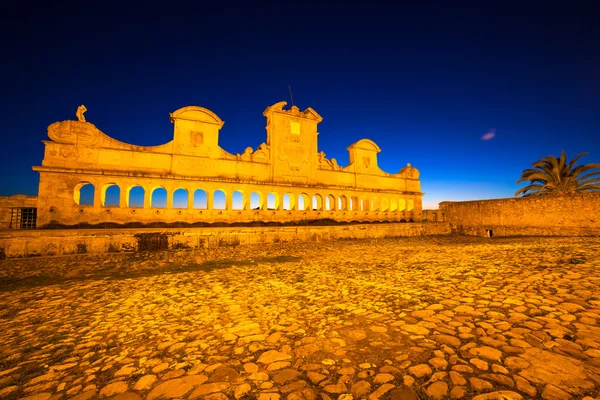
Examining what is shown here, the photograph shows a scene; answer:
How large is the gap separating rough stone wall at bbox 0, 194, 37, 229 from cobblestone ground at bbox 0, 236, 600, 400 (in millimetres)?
16048

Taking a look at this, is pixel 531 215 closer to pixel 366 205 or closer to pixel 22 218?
pixel 366 205

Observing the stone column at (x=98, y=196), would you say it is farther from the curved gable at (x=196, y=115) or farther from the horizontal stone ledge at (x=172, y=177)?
the curved gable at (x=196, y=115)

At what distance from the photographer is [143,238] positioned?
10805 millimetres

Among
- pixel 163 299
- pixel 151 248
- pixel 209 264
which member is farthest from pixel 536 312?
pixel 151 248

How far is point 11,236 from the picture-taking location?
876cm

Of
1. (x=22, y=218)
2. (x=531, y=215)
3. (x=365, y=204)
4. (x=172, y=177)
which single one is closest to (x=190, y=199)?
(x=172, y=177)

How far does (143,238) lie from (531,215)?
23.5m

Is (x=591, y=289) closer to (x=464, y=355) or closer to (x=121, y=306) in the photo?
(x=464, y=355)

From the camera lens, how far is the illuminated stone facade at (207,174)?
1270 cm

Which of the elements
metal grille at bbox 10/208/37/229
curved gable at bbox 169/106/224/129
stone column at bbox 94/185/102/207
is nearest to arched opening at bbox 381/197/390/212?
curved gable at bbox 169/106/224/129

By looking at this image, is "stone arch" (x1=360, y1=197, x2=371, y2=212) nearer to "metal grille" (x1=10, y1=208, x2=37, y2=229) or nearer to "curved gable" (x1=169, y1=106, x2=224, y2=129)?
"curved gable" (x1=169, y1=106, x2=224, y2=129)

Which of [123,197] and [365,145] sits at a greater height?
[365,145]

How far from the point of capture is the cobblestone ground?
2006mm

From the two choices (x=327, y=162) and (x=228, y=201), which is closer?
(x=228, y=201)
